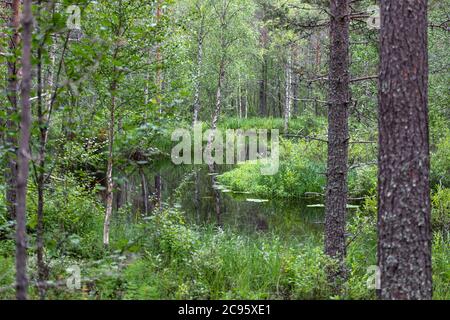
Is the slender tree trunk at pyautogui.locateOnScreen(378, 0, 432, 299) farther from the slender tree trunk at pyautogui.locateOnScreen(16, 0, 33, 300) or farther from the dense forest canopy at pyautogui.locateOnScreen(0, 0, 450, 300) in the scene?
the slender tree trunk at pyautogui.locateOnScreen(16, 0, 33, 300)

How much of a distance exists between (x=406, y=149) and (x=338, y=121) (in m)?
1.92

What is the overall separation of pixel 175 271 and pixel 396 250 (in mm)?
2510

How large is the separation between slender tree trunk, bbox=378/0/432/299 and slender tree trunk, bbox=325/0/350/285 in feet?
5.79

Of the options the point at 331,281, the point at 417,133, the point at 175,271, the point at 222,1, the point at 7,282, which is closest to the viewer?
the point at 417,133

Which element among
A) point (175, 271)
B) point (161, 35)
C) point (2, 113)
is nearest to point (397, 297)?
point (175, 271)

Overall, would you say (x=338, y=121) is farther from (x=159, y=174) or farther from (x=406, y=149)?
(x=159, y=174)

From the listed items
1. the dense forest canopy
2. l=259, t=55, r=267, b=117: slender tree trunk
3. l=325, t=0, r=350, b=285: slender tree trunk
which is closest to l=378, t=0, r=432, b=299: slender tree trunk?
the dense forest canopy

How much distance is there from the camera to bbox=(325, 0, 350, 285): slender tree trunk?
17.2 feet

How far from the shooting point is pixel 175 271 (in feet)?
16.6

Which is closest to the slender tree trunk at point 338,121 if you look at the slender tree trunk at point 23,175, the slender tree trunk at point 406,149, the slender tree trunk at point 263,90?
the slender tree trunk at point 406,149

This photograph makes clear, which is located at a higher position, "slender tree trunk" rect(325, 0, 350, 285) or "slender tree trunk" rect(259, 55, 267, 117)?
"slender tree trunk" rect(259, 55, 267, 117)

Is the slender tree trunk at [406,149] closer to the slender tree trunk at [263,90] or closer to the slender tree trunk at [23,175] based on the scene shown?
the slender tree trunk at [23,175]

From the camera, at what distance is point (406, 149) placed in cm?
337

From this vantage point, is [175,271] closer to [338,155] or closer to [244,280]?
[244,280]
